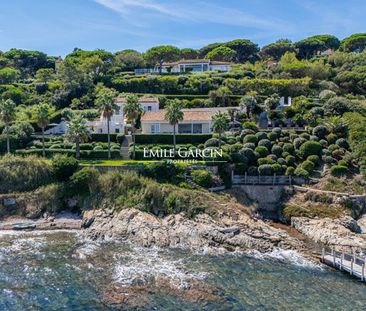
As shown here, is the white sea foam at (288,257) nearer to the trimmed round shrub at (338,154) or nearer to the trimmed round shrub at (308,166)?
the trimmed round shrub at (308,166)

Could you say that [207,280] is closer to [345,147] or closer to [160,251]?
[160,251]

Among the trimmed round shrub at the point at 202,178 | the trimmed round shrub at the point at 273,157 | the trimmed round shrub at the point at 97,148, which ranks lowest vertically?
the trimmed round shrub at the point at 202,178

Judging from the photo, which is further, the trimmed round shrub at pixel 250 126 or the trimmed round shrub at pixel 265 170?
the trimmed round shrub at pixel 250 126

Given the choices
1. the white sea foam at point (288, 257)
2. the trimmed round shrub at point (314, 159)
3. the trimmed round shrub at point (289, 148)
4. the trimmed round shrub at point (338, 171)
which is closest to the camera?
the white sea foam at point (288, 257)

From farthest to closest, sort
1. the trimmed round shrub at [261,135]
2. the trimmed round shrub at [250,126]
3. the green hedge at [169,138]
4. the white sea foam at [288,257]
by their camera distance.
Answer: the trimmed round shrub at [250,126] → the green hedge at [169,138] → the trimmed round shrub at [261,135] → the white sea foam at [288,257]

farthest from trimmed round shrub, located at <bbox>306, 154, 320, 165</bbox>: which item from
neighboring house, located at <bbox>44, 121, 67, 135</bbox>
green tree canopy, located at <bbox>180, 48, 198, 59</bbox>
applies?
green tree canopy, located at <bbox>180, 48, 198, 59</bbox>

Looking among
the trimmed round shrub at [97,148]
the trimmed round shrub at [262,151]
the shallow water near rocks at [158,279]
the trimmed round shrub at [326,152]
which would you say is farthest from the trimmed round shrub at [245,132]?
the shallow water near rocks at [158,279]

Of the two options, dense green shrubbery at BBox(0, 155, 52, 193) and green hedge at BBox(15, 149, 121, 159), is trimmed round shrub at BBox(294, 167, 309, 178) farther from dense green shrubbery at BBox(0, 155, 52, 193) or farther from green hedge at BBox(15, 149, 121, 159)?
dense green shrubbery at BBox(0, 155, 52, 193)
